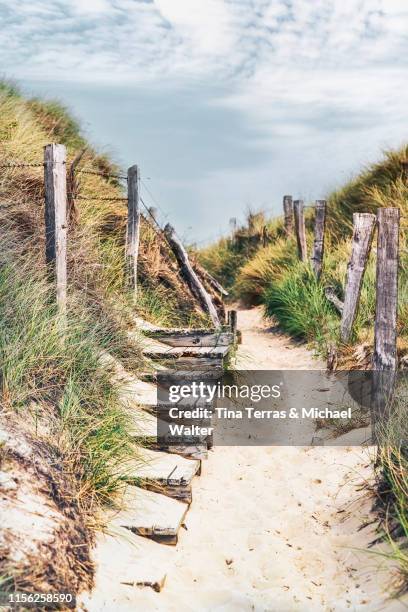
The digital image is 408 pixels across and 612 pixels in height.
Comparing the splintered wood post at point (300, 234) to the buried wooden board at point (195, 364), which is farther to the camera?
the splintered wood post at point (300, 234)

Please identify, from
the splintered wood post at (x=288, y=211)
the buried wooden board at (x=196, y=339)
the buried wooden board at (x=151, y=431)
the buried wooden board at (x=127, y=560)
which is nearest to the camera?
the buried wooden board at (x=127, y=560)

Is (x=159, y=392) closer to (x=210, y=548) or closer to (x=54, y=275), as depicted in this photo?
(x=54, y=275)

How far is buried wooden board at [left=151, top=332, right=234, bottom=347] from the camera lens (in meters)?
7.55

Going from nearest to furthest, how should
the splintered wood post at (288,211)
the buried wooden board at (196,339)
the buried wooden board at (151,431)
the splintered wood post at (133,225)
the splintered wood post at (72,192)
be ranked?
the buried wooden board at (151,431) → the buried wooden board at (196,339) → the splintered wood post at (72,192) → the splintered wood post at (133,225) → the splintered wood post at (288,211)

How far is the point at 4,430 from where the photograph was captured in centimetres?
419

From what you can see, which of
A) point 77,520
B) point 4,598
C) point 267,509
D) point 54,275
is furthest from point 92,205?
point 4,598

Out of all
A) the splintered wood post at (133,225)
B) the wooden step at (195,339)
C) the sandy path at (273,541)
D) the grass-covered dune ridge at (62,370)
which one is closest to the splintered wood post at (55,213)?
the grass-covered dune ridge at (62,370)

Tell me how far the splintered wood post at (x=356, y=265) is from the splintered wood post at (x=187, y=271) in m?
1.76

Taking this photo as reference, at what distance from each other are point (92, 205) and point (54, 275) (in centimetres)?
337

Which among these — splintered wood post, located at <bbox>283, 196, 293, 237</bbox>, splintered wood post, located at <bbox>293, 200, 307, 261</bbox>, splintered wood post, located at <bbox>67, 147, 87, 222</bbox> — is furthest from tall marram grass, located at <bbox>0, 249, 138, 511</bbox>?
splintered wood post, located at <bbox>283, 196, 293, 237</bbox>

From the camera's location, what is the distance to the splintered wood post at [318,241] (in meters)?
11.6

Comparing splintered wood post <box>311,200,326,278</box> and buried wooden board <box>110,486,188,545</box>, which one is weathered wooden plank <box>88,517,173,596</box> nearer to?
buried wooden board <box>110,486,188,545</box>

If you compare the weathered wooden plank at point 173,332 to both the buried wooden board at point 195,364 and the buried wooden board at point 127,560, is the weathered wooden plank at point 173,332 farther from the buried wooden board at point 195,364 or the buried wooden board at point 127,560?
the buried wooden board at point 127,560

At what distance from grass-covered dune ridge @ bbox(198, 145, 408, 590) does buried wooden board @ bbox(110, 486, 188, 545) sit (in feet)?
4.55
